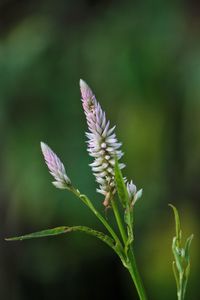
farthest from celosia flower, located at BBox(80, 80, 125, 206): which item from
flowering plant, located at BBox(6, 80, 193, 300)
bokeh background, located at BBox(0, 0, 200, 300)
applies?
bokeh background, located at BBox(0, 0, 200, 300)

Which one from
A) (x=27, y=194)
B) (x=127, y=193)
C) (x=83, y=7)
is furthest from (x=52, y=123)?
(x=127, y=193)

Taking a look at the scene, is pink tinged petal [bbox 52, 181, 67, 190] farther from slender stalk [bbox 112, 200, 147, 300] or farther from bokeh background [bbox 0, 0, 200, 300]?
bokeh background [bbox 0, 0, 200, 300]

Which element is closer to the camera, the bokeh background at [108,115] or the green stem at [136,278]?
the green stem at [136,278]

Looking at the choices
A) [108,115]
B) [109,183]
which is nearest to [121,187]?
[109,183]

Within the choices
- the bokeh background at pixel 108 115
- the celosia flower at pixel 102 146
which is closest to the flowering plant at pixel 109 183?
the celosia flower at pixel 102 146

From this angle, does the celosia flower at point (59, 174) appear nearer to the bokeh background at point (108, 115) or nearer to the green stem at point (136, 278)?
the green stem at point (136, 278)

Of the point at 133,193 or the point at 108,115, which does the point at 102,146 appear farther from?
the point at 108,115

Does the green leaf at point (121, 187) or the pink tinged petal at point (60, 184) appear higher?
the pink tinged petal at point (60, 184)
